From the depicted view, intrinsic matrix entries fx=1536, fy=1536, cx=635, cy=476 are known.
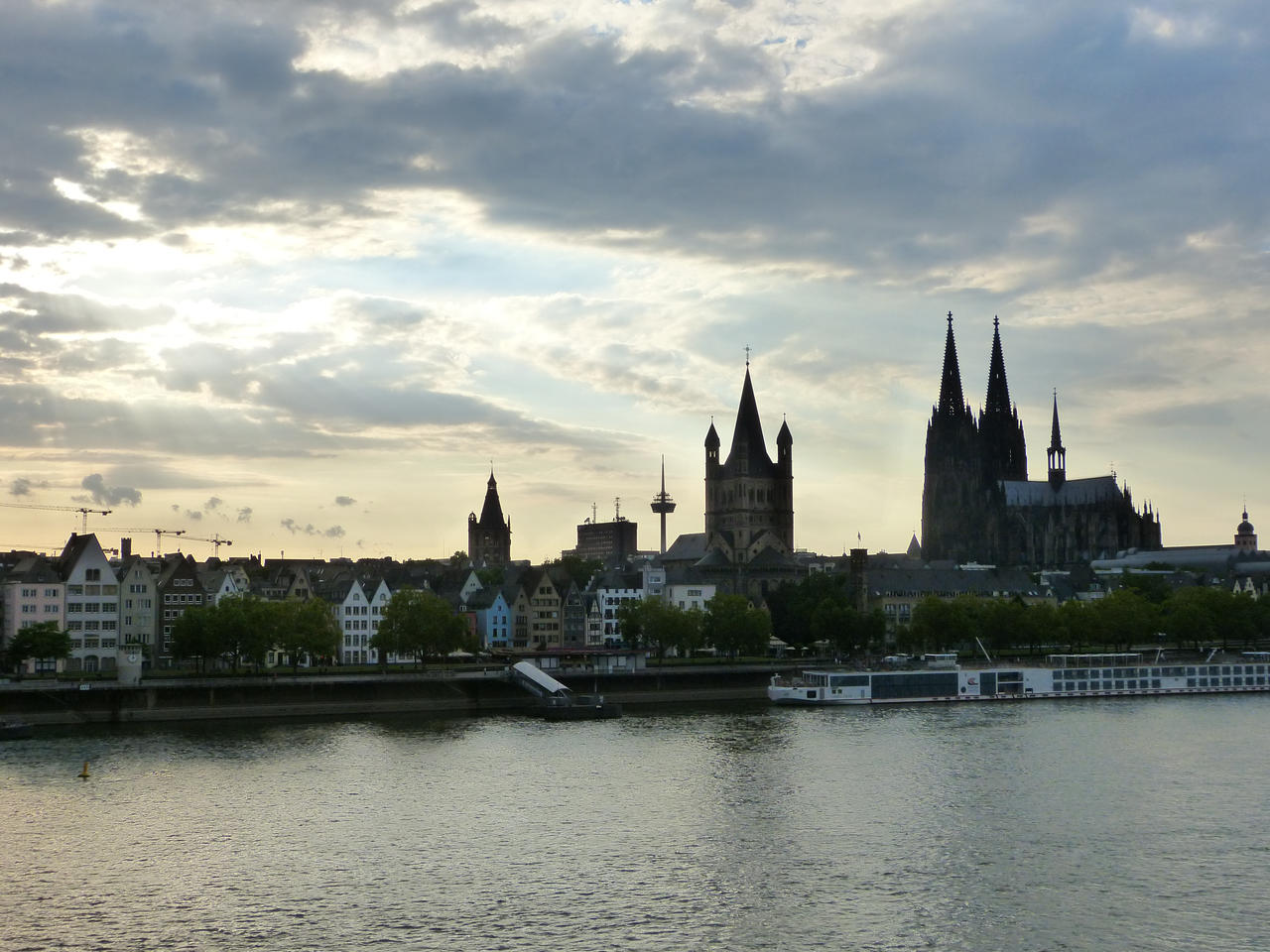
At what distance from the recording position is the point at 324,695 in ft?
341

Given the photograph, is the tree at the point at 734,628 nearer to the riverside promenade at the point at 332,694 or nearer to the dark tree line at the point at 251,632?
the riverside promenade at the point at 332,694

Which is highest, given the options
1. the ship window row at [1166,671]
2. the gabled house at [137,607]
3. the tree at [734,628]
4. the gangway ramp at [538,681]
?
the gabled house at [137,607]

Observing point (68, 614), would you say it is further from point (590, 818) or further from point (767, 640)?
point (590, 818)

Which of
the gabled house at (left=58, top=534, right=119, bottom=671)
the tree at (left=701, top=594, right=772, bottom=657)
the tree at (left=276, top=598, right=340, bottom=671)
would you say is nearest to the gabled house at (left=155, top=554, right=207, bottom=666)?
the gabled house at (left=58, top=534, right=119, bottom=671)

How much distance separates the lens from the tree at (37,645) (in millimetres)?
113062

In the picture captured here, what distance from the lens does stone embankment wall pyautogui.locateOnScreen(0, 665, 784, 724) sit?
95.8m

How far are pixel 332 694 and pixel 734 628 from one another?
165 feet

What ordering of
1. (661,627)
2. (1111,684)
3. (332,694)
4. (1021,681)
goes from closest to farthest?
(332,694) → (1021,681) → (1111,684) → (661,627)

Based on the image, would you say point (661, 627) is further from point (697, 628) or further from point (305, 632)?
point (305, 632)

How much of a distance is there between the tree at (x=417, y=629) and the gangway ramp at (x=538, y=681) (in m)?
12.3

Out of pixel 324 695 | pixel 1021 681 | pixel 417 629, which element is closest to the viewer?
pixel 324 695

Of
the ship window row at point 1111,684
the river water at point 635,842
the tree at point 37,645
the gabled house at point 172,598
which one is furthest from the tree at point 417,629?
the ship window row at point 1111,684

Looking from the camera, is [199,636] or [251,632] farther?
[199,636]

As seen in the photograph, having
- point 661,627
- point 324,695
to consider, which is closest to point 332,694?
point 324,695
